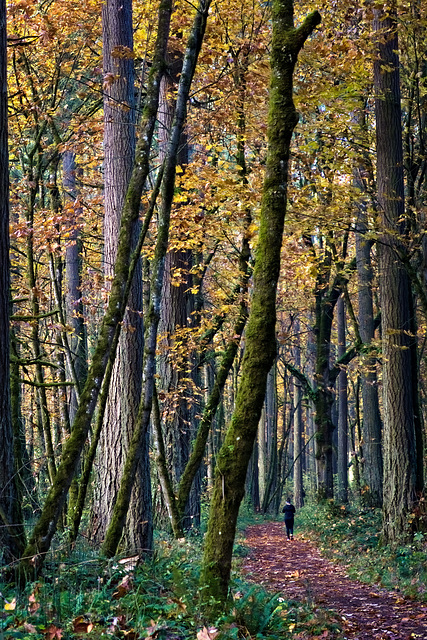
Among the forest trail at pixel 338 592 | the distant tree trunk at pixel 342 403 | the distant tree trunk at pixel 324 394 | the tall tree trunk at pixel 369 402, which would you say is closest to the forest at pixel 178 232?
the forest trail at pixel 338 592

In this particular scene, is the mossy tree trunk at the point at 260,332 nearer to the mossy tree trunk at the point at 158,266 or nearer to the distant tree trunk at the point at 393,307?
the mossy tree trunk at the point at 158,266

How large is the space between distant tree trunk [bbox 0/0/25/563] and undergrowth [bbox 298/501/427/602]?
6.19 m

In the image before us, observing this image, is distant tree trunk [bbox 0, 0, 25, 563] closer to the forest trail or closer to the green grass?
the green grass

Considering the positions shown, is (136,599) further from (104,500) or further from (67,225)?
(67,225)

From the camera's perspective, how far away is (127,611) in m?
4.89

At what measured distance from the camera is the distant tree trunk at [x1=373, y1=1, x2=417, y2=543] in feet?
40.9

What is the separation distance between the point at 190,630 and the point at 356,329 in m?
13.1

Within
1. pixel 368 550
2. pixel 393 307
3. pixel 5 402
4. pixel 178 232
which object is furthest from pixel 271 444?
pixel 5 402

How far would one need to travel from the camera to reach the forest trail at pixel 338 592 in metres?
7.18

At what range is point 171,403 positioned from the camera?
13.6 metres

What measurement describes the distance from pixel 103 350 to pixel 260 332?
1.69 meters

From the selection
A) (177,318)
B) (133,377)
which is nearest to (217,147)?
(177,318)

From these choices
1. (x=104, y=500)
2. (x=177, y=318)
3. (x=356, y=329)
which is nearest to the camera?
(x=104, y=500)

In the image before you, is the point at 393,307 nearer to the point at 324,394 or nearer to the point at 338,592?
the point at 338,592
